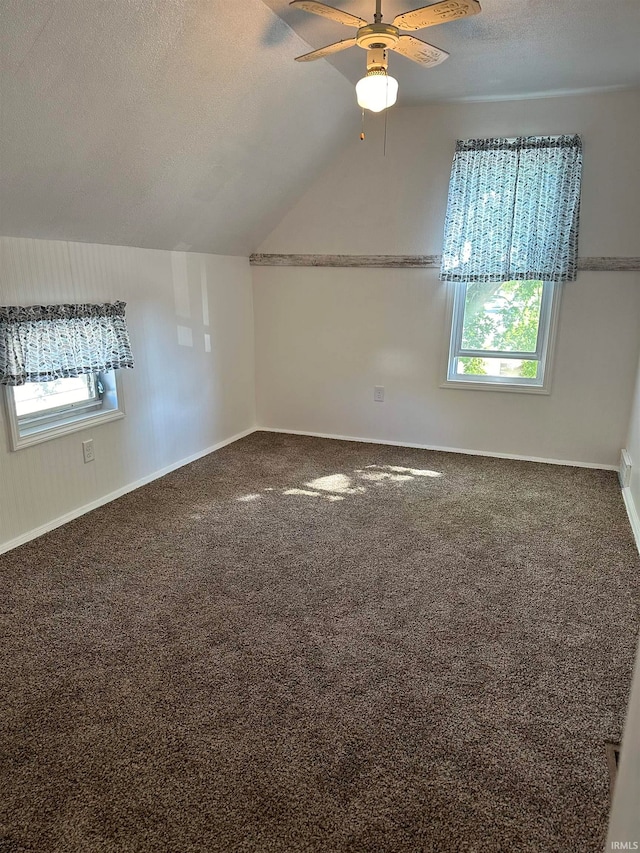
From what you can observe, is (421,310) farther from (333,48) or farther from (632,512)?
(333,48)

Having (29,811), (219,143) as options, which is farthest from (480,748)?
(219,143)

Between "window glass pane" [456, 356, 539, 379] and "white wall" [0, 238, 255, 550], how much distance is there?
1932 millimetres

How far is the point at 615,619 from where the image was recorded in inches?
95.0

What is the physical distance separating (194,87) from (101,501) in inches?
95.9

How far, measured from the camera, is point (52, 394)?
332 centimetres

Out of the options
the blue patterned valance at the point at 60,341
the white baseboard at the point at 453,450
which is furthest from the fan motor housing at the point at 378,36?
the white baseboard at the point at 453,450

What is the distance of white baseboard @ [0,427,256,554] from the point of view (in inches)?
119

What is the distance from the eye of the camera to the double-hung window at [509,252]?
3.90 m

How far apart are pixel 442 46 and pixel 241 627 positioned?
3137 millimetres

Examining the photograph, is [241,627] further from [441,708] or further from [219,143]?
[219,143]

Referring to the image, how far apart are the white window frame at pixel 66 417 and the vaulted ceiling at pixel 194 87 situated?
0.88 meters

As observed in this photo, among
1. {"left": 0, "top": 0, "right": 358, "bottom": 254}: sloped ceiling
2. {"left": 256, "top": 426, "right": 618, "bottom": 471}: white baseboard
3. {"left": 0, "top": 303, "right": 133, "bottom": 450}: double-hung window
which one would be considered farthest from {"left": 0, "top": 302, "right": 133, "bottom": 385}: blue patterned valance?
{"left": 256, "top": 426, "right": 618, "bottom": 471}: white baseboard

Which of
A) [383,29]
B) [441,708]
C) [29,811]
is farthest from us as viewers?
[383,29]

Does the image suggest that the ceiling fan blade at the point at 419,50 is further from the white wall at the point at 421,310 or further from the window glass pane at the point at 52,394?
the window glass pane at the point at 52,394
